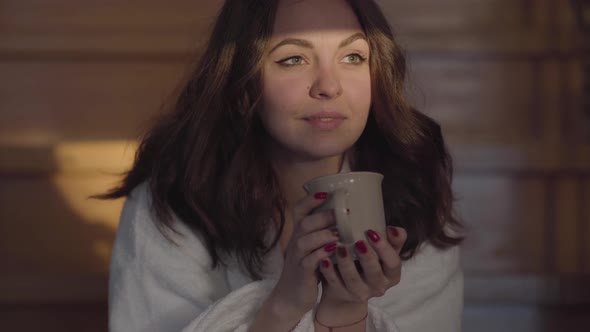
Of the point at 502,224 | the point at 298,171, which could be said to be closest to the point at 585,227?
the point at 502,224

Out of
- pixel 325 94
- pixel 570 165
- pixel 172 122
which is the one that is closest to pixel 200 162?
pixel 172 122

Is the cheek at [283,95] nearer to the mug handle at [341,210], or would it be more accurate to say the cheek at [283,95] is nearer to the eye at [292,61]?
the eye at [292,61]

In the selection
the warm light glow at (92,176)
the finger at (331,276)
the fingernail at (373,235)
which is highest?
the fingernail at (373,235)

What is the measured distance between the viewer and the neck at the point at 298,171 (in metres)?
1.48

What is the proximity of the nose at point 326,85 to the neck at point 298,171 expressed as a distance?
0.57 ft

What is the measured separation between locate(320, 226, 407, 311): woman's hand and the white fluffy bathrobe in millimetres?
160

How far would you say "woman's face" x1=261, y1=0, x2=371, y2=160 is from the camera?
52.9 inches

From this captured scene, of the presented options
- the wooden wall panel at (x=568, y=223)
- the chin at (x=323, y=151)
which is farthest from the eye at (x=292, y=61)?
the wooden wall panel at (x=568, y=223)

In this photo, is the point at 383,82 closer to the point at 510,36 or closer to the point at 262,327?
the point at 262,327

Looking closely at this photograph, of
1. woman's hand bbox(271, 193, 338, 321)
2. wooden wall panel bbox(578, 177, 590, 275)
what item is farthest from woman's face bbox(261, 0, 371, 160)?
wooden wall panel bbox(578, 177, 590, 275)

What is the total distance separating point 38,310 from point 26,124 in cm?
53

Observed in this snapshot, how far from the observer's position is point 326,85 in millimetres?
1323

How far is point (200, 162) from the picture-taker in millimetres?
1491

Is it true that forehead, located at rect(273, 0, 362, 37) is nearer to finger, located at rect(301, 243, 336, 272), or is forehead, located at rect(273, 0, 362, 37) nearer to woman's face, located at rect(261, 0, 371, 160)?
woman's face, located at rect(261, 0, 371, 160)
